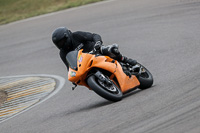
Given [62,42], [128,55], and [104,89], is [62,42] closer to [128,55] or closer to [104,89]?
[104,89]

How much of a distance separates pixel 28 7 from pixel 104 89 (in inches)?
638

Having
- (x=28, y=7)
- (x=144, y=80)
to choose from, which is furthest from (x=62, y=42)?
(x=28, y=7)

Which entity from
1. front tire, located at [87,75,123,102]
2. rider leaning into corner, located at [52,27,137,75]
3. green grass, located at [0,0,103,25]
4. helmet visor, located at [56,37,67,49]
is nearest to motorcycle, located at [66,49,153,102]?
front tire, located at [87,75,123,102]

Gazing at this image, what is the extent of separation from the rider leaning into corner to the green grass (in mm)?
12210

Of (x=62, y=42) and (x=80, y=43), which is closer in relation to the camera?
(x=62, y=42)

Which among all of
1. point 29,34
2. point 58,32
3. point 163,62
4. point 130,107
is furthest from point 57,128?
point 29,34

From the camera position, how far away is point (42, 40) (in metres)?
16.5

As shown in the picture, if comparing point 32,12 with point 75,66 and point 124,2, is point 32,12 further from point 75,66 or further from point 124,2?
point 75,66

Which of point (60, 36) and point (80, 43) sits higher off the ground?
point (60, 36)

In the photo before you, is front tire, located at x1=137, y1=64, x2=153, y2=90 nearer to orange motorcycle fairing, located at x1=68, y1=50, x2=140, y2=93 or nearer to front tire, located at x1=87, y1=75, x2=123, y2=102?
orange motorcycle fairing, located at x1=68, y1=50, x2=140, y2=93

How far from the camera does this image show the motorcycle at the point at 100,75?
7.12 meters

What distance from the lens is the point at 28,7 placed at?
22484mm

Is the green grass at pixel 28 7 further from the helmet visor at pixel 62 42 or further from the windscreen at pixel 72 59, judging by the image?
the windscreen at pixel 72 59

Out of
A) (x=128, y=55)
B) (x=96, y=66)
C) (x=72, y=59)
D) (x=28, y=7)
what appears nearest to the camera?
(x=96, y=66)
